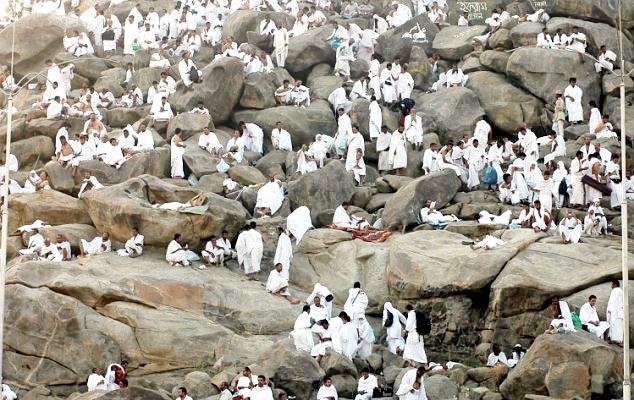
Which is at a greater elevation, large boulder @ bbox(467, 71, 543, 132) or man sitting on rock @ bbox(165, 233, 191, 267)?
man sitting on rock @ bbox(165, 233, 191, 267)

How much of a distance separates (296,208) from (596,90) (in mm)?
11455

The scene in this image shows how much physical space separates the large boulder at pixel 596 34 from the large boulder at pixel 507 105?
2.85 meters

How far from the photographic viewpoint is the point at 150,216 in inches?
1364

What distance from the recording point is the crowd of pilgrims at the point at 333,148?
32188 mm

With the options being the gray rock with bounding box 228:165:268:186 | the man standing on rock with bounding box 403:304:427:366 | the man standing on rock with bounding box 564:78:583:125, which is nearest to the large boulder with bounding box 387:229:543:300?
the man standing on rock with bounding box 403:304:427:366

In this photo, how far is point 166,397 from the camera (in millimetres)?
28938

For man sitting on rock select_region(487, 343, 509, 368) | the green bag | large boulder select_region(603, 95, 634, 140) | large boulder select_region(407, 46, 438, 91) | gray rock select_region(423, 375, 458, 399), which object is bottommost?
large boulder select_region(407, 46, 438, 91)

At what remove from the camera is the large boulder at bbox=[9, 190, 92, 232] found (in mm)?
36188

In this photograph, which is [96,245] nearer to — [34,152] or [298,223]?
[298,223]

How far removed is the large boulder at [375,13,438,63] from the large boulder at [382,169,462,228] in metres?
10.8

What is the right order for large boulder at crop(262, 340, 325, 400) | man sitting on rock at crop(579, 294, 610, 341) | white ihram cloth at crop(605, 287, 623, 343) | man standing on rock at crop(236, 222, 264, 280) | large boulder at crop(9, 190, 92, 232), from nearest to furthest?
large boulder at crop(262, 340, 325, 400) → white ihram cloth at crop(605, 287, 623, 343) → man sitting on rock at crop(579, 294, 610, 341) → man standing on rock at crop(236, 222, 264, 280) → large boulder at crop(9, 190, 92, 232)

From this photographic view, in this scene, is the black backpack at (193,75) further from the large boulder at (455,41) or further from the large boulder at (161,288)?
the large boulder at (161,288)

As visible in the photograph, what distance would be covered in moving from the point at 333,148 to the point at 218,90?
4.50 m

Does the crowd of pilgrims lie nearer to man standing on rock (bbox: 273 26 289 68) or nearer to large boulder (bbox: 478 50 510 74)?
man standing on rock (bbox: 273 26 289 68)
